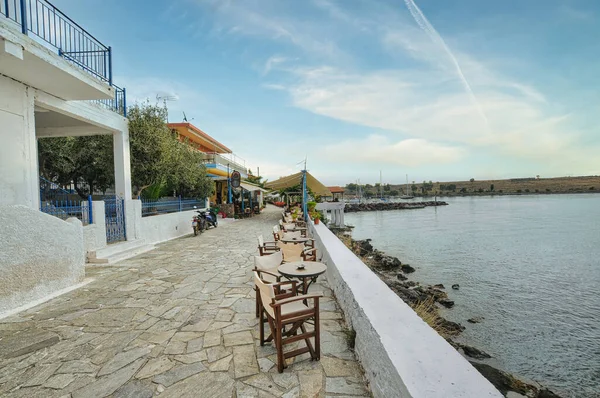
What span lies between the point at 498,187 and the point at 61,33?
14440 centimetres

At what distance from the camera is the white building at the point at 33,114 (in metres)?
4.18

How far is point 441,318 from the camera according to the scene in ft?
23.5

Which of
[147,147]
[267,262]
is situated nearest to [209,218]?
[147,147]

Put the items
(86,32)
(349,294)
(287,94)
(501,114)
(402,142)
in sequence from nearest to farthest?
(349,294)
(86,32)
(287,94)
(501,114)
(402,142)

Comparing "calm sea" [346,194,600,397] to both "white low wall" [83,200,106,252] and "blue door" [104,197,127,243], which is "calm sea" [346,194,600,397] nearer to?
"white low wall" [83,200,106,252]

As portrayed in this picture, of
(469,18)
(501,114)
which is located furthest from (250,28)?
(501,114)

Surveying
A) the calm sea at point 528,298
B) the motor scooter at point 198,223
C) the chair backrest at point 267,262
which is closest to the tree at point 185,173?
the motor scooter at point 198,223

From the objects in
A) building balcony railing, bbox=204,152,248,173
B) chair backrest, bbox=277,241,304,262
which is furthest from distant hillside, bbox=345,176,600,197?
chair backrest, bbox=277,241,304,262

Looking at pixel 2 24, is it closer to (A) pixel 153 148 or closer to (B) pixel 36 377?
(B) pixel 36 377

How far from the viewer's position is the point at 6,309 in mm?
4059

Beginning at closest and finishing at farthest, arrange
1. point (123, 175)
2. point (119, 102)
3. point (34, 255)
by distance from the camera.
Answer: point (34, 255)
point (123, 175)
point (119, 102)

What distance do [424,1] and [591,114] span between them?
11773 millimetres

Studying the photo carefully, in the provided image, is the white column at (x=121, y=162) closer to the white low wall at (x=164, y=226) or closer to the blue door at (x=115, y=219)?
the blue door at (x=115, y=219)

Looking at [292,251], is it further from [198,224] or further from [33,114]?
[198,224]
